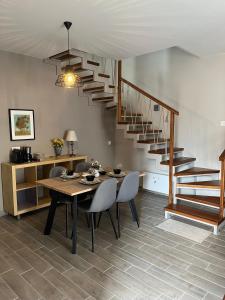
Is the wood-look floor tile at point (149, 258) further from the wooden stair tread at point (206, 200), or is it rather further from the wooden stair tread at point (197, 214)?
the wooden stair tread at point (206, 200)

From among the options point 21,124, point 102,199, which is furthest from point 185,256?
point 21,124

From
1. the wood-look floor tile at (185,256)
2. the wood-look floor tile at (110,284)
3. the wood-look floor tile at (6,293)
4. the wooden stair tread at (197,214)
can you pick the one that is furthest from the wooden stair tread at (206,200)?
the wood-look floor tile at (6,293)

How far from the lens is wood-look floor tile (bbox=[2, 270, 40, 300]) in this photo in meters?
2.06

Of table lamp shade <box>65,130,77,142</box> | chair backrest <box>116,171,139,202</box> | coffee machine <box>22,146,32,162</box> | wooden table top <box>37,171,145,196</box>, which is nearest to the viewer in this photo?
wooden table top <box>37,171,145,196</box>

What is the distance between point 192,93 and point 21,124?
331 centimetres

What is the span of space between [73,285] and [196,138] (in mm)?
3493

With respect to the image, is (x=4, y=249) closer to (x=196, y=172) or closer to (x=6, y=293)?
(x=6, y=293)

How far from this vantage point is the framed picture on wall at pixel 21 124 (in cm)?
390

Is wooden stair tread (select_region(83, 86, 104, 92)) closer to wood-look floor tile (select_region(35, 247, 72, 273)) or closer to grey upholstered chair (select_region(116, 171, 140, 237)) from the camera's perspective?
grey upholstered chair (select_region(116, 171, 140, 237))

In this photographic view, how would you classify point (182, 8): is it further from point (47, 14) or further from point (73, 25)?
point (47, 14)

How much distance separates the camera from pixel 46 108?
438 cm

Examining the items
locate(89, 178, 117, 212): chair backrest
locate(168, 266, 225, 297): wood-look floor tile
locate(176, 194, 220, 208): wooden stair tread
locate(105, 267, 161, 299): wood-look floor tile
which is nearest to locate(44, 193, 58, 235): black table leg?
locate(89, 178, 117, 212): chair backrest

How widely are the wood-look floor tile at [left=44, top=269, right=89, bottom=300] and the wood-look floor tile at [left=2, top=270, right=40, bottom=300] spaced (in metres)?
0.20

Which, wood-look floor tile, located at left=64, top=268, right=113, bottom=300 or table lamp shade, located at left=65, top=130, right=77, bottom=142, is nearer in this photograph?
wood-look floor tile, located at left=64, top=268, right=113, bottom=300
